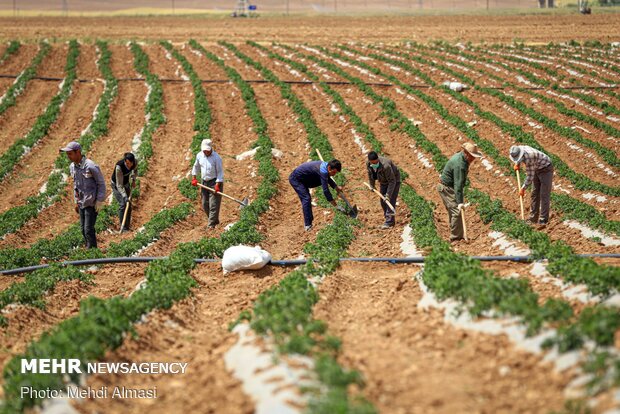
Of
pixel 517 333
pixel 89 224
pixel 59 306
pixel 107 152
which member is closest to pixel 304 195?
pixel 89 224

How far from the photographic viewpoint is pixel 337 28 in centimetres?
4825

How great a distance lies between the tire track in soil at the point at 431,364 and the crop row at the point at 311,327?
0.24 meters

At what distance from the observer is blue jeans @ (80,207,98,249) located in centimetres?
1241

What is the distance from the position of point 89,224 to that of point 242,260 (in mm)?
3113

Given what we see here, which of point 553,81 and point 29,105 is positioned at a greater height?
point 553,81

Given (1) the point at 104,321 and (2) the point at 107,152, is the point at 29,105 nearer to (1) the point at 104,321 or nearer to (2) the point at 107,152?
(2) the point at 107,152

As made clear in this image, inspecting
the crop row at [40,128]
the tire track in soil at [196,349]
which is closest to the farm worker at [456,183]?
the tire track in soil at [196,349]

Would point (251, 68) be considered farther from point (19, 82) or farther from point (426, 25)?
point (426, 25)

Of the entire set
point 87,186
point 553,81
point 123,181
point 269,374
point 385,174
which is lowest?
point 269,374

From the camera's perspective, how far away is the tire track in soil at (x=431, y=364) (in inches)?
232

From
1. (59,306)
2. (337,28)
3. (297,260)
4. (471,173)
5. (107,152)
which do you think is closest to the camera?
(59,306)

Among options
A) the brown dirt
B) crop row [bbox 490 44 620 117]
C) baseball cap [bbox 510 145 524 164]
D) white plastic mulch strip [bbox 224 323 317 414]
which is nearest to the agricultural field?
white plastic mulch strip [bbox 224 323 317 414]

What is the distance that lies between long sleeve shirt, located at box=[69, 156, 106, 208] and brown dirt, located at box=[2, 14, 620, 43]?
30.6 metres

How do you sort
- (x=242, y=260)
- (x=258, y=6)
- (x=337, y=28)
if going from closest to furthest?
(x=242, y=260) < (x=337, y=28) < (x=258, y=6)
